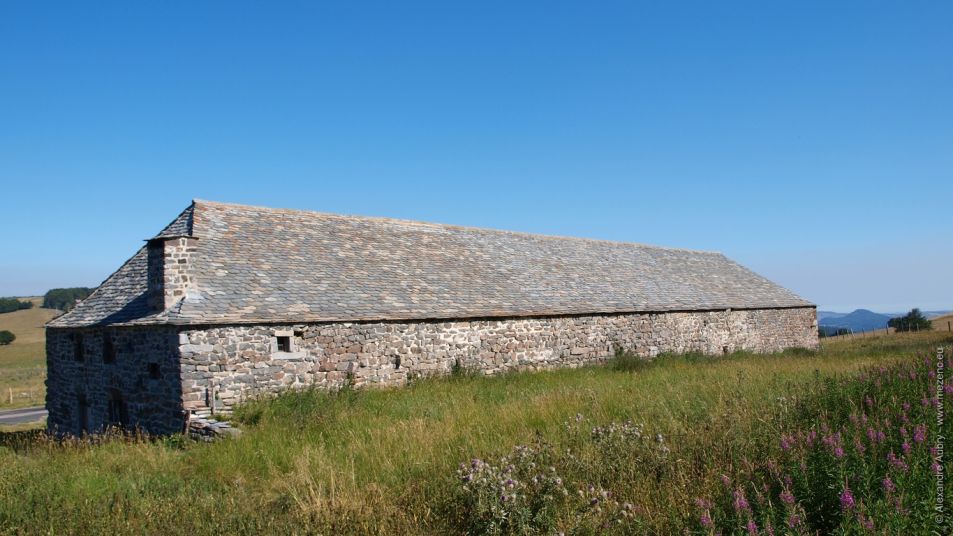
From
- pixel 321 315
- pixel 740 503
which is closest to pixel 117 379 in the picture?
pixel 321 315

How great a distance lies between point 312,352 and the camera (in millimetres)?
14375

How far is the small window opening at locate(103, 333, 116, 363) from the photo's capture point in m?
14.6

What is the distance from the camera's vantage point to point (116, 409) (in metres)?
14.6

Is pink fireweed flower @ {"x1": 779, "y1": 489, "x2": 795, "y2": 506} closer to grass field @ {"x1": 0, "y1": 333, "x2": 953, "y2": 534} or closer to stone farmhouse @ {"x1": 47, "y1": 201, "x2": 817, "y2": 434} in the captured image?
grass field @ {"x1": 0, "y1": 333, "x2": 953, "y2": 534}

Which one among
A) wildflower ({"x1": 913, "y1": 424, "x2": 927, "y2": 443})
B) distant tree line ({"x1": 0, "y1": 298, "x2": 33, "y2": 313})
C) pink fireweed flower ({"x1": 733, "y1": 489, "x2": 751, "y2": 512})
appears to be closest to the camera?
pink fireweed flower ({"x1": 733, "y1": 489, "x2": 751, "y2": 512})

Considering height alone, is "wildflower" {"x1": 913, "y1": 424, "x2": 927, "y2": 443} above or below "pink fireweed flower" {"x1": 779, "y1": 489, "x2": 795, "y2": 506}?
above

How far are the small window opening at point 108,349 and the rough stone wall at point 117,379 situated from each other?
0.09 feet

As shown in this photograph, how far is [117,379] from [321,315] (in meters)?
4.97

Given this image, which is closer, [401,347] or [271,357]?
[271,357]

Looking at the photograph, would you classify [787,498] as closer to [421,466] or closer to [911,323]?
[421,466]

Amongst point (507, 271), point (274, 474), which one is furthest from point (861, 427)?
point (507, 271)

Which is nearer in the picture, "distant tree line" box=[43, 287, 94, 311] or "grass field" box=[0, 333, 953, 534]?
"grass field" box=[0, 333, 953, 534]

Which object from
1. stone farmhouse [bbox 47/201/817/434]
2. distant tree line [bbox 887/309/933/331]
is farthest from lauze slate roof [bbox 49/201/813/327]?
distant tree line [bbox 887/309/933/331]

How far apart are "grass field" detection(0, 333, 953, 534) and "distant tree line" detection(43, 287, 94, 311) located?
323 feet
